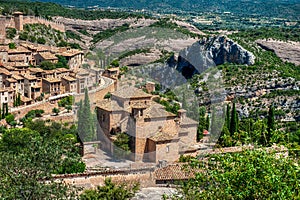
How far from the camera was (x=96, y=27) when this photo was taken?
205 ft

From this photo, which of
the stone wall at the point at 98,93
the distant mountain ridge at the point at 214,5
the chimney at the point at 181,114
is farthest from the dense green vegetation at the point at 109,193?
the distant mountain ridge at the point at 214,5

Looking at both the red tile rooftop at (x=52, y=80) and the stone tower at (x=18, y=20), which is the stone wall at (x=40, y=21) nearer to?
the stone tower at (x=18, y=20)

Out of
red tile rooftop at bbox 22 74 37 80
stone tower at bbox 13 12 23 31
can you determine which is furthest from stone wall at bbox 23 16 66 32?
red tile rooftop at bbox 22 74 37 80

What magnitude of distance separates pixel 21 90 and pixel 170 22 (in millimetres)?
26987

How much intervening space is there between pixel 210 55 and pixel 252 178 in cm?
2911

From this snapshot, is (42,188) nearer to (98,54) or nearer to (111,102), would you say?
(111,102)

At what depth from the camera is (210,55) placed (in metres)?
37.0

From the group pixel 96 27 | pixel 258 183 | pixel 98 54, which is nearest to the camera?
pixel 258 183

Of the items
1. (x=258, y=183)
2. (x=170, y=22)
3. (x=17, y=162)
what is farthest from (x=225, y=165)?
(x=170, y=22)

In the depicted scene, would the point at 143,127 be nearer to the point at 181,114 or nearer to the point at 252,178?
the point at 181,114

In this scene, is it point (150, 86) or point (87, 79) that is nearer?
point (150, 86)

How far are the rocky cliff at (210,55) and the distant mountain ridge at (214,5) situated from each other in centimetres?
5754

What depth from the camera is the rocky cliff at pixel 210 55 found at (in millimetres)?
35219

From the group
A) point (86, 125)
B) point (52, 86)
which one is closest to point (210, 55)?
point (52, 86)
